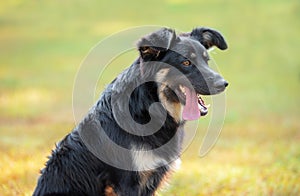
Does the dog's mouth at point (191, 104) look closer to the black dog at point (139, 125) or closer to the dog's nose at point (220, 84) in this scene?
the black dog at point (139, 125)

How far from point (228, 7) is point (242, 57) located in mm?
3007

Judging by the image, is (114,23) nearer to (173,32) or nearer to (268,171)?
(268,171)

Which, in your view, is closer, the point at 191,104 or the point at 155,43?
the point at 155,43

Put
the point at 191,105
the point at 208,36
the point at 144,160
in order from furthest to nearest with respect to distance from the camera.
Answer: the point at 208,36
the point at 191,105
the point at 144,160

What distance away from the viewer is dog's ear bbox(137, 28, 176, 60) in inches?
230

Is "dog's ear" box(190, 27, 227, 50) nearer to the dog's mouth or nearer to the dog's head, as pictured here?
the dog's head

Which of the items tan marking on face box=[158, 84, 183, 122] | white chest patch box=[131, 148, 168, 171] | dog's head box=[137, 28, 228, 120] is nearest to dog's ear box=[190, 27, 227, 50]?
dog's head box=[137, 28, 228, 120]

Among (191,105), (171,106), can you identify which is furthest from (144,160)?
(191,105)

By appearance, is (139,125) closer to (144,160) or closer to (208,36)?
(144,160)

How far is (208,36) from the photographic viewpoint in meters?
6.39

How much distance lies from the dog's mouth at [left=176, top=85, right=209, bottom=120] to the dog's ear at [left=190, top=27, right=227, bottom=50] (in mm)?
583

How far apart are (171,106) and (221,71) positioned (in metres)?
12.5

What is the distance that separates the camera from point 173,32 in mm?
6043

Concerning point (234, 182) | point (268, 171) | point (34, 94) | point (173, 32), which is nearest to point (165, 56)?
point (173, 32)
